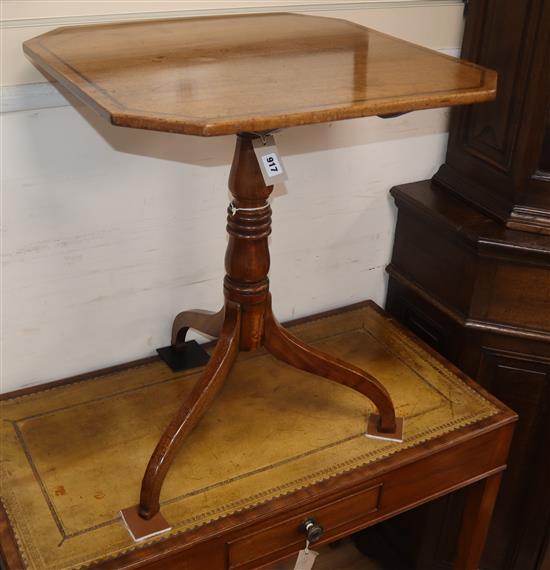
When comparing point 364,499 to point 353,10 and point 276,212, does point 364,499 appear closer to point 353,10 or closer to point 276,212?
point 276,212

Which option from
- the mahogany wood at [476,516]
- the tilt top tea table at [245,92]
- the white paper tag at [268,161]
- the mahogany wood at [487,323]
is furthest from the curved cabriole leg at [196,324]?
the mahogany wood at [476,516]

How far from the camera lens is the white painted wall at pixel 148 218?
4.17 ft

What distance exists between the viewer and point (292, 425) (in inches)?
52.2

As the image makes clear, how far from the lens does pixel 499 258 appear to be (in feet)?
4.69

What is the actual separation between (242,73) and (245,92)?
3.3 inches

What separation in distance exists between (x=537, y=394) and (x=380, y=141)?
1.98 ft

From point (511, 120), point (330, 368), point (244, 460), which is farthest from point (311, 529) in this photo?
point (511, 120)

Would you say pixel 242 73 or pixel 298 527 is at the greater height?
pixel 242 73

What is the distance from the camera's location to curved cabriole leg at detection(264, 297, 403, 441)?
1.25 m

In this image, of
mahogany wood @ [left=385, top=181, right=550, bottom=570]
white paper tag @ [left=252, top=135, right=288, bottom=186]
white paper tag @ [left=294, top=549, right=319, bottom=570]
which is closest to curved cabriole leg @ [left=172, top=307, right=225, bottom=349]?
white paper tag @ [left=252, top=135, right=288, bottom=186]

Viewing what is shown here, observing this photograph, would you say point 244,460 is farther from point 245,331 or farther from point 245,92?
point 245,92

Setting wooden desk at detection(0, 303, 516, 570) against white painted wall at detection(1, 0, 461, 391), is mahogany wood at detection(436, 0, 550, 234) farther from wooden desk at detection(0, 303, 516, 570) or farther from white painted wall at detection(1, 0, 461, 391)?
wooden desk at detection(0, 303, 516, 570)

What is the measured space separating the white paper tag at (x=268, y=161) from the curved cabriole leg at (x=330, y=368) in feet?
0.73

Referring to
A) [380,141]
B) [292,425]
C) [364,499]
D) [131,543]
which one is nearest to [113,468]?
[131,543]
